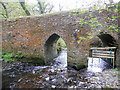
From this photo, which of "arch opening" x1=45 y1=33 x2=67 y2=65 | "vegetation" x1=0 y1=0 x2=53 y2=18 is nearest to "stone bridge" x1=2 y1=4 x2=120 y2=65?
"arch opening" x1=45 y1=33 x2=67 y2=65

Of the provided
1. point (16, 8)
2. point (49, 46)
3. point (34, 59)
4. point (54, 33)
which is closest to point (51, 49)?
point (49, 46)

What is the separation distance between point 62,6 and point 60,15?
457 inches

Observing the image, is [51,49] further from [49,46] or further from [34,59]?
[34,59]

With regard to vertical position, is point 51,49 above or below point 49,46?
below

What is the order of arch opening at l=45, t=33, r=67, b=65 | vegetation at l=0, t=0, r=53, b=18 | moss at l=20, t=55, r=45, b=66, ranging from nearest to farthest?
moss at l=20, t=55, r=45, b=66, arch opening at l=45, t=33, r=67, b=65, vegetation at l=0, t=0, r=53, b=18

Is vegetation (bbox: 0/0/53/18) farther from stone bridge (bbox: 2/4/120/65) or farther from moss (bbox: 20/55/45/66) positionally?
moss (bbox: 20/55/45/66)

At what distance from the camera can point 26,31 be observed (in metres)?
6.72

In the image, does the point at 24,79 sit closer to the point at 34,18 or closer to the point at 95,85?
the point at 95,85

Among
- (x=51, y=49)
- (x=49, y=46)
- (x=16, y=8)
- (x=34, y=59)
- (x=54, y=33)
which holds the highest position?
(x=16, y=8)

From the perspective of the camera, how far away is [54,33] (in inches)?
239

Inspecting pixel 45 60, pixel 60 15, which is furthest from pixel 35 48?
pixel 60 15

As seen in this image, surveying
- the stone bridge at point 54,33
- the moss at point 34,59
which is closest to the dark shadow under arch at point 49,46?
the stone bridge at point 54,33

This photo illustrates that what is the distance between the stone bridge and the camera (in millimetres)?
5285

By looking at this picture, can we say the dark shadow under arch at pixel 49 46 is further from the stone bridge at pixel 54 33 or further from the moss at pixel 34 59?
the moss at pixel 34 59
